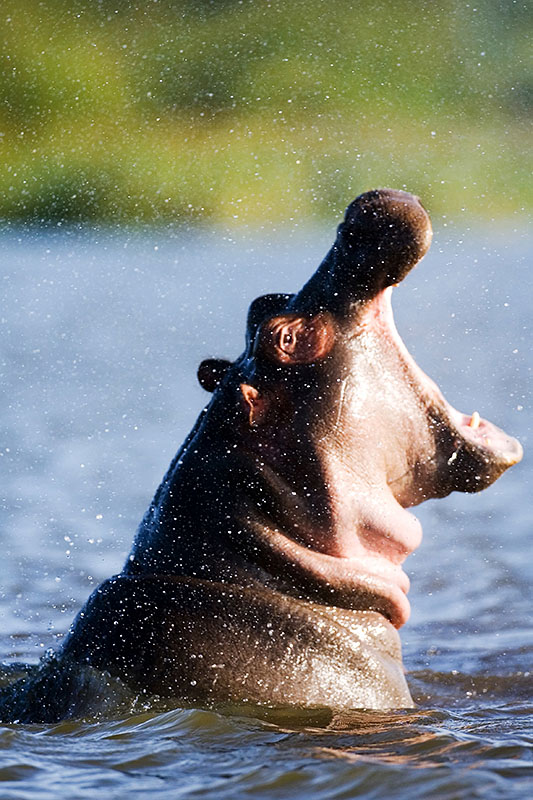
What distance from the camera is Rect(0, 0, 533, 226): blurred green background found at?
14.7 m

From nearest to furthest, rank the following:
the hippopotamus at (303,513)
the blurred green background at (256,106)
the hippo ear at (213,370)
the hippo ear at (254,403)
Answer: the hippopotamus at (303,513), the hippo ear at (254,403), the hippo ear at (213,370), the blurred green background at (256,106)

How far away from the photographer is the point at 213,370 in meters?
3.95

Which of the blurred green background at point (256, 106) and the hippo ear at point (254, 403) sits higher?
the blurred green background at point (256, 106)

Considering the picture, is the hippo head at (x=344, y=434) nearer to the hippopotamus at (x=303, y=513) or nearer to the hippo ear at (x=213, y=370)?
the hippopotamus at (x=303, y=513)

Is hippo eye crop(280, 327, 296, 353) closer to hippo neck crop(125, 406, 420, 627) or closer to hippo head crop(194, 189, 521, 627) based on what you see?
hippo head crop(194, 189, 521, 627)

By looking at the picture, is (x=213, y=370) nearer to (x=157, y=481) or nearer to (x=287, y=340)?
(x=287, y=340)

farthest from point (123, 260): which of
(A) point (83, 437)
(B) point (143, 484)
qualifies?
(B) point (143, 484)

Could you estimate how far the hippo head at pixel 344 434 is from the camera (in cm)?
362

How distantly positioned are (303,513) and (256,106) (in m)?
12.1

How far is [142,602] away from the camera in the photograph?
3.57 m

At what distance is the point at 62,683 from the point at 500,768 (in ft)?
3.69

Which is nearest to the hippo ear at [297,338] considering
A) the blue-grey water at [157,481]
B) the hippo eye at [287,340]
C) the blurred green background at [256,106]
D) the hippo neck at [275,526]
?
the hippo eye at [287,340]

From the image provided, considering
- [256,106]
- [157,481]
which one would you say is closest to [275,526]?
[157,481]

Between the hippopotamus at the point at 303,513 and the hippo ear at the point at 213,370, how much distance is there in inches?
4.6
